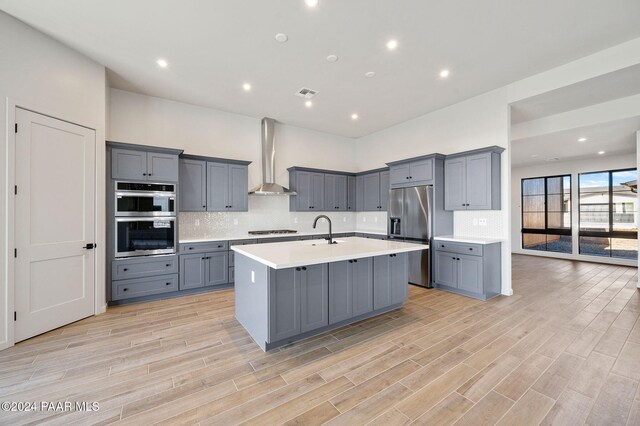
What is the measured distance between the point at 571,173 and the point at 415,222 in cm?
603

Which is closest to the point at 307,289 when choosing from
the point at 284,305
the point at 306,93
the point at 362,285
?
the point at 284,305

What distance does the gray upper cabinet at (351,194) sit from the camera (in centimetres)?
659

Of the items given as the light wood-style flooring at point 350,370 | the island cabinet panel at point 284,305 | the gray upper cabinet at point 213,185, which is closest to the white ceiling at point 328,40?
the gray upper cabinet at point 213,185

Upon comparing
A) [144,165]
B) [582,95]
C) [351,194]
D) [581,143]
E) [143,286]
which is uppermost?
[582,95]

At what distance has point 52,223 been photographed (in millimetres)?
3018

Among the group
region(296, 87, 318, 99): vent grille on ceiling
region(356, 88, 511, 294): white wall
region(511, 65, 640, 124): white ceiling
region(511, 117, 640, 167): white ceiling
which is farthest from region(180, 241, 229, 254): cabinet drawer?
region(511, 117, 640, 167): white ceiling

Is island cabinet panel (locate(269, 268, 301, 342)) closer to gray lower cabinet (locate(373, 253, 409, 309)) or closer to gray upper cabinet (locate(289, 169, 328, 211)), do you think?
gray lower cabinet (locate(373, 253, 409, 309))

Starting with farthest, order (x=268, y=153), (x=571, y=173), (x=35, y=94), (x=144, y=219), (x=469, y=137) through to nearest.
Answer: (x=571, y=173) < (x=268, y=153) < (x=469, y=137) < (x=144, y=219) < (x=35, y=94)

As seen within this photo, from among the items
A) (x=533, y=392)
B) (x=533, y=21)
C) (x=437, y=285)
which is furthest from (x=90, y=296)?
(x=533, y=21)

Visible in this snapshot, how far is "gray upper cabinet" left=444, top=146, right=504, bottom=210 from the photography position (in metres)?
4.19

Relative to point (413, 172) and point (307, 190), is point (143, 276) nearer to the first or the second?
point (307, 190)

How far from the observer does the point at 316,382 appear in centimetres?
206

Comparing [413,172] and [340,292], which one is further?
[413,172]

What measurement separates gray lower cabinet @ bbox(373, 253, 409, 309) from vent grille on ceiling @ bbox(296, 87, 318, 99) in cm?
297
